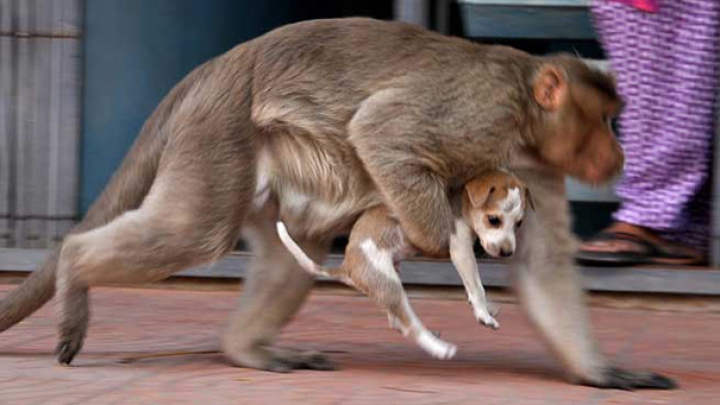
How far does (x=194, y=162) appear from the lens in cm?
554

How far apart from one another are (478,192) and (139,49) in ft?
10.8

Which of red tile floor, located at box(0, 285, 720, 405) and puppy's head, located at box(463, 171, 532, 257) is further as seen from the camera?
puppy's head, located at box(463, 171, 532, 257)

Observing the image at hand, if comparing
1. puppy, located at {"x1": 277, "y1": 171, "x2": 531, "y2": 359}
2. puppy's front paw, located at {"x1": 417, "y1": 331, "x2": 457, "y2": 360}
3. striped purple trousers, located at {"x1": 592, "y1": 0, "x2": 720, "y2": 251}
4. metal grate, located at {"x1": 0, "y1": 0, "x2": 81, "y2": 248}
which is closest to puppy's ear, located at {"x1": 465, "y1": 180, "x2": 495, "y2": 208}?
puppy, located at {"x1": 277, "y1": 171, "x2": 531, "y2": 359}

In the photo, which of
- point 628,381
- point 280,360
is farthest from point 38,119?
point 628,381

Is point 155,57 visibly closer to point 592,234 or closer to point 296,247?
point 592,234

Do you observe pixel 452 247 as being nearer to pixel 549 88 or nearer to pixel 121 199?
pixel 549 88

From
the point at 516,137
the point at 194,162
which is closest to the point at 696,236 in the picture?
the point at 516,137

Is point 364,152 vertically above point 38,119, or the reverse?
point 364,152

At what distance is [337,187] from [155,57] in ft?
9.56

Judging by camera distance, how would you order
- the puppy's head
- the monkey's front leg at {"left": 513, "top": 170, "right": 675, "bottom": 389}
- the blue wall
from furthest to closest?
the blue wall < the monkey's front leg at {"left": 513, "top": 170, "right": 675, "bottom": 389} < the puppy's head

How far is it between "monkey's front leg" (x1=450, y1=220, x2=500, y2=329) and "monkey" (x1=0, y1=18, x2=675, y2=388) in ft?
0.18

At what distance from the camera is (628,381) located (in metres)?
5.52

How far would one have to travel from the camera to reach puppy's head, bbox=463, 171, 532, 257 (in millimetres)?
5434

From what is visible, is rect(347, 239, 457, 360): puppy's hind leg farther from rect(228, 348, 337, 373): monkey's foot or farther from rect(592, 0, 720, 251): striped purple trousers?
rect(592, 0, 720, 251): striped purple trousers
